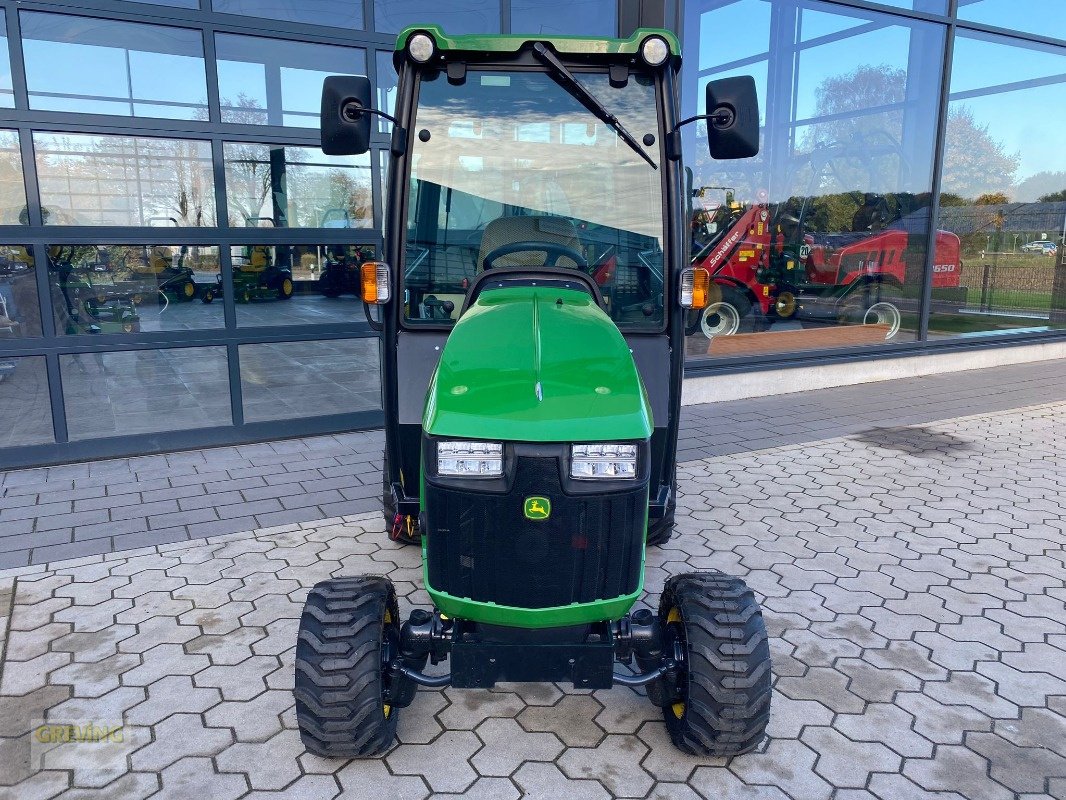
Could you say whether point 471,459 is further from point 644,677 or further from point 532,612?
point 644,677

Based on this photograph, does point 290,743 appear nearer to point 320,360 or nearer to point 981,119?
point 320,360

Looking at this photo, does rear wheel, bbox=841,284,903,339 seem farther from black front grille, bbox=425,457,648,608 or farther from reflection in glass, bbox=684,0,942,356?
black front grille, bbox=425,457,648,608

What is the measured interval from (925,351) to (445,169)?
7425 mm

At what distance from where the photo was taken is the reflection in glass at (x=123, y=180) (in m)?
5.03

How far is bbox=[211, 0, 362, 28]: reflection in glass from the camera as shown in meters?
5.36

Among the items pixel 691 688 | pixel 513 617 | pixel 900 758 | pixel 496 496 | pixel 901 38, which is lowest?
pixel 900 758

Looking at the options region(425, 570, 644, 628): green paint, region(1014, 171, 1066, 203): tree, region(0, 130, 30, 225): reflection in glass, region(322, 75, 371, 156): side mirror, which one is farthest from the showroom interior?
region(1014, 171, 1066, 203): tree

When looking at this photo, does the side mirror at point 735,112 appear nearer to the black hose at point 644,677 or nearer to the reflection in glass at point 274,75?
the black hose at point 644,677

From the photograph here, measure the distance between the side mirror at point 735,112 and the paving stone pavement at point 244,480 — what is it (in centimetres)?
287

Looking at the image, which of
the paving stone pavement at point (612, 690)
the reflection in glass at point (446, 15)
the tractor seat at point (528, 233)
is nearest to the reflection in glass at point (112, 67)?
the reflection in glass at point (446, 15)

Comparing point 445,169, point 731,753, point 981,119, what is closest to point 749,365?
point 981,119

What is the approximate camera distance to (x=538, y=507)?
2.05 meters

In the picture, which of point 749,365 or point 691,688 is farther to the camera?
point 749,365

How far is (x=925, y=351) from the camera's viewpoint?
28.7 feet
